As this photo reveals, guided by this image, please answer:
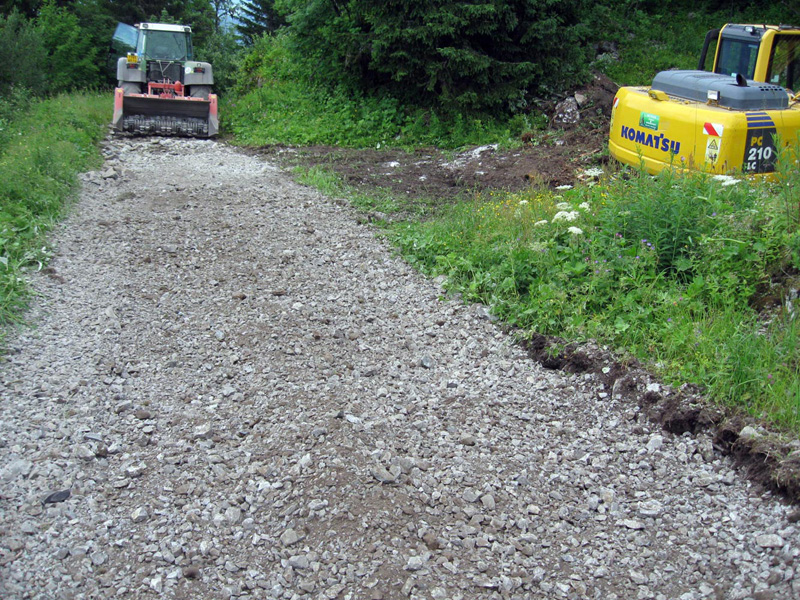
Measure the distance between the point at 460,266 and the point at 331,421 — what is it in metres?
2.54

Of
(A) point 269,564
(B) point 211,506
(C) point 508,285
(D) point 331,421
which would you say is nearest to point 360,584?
(A) point 269,564

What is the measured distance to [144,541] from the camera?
3.29 m

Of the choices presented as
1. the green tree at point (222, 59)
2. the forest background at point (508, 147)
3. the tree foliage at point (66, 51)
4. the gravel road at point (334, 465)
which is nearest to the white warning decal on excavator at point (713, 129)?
the forest background at point (508, 147)

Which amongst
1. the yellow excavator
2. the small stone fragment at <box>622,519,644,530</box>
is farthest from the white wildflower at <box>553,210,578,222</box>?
the small stone fragment at <box>622,519,644,530</box>

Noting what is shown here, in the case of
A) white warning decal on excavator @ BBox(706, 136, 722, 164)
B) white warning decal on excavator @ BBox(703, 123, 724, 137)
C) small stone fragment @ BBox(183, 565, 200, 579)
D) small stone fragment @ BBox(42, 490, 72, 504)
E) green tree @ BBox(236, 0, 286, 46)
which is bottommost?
small stone fragment @ BBox(183, 565, 200, 579)

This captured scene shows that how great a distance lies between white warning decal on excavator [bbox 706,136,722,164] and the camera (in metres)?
6.70

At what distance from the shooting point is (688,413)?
3.94 metres

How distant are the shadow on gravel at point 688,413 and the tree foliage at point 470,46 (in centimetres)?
909

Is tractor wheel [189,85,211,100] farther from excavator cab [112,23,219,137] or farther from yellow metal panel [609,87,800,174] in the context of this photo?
yellow metal panel [609,87,800,174]

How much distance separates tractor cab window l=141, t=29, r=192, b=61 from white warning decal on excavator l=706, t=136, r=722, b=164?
43.8 feet

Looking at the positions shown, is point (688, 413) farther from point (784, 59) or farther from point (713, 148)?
point (784, 59)

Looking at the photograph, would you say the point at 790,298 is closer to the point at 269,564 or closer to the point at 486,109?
the point at 269,564

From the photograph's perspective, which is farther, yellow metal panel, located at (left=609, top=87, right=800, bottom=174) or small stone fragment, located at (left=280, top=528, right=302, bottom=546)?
A: yellow metal panel, located at (left=609, top=87, right=800, bottom=174)

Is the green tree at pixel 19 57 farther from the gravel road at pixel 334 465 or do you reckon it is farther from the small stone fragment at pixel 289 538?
the small stone fragment at pixel 289 538
